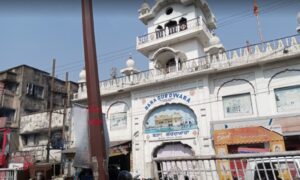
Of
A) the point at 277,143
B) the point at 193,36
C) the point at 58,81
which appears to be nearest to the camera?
the point at 277,143

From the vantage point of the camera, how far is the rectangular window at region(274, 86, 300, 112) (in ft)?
38.4

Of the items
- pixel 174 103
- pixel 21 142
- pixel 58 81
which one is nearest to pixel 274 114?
pixel 174 103

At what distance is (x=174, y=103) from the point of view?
47.9 ft

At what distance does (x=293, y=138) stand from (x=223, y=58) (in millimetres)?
5374

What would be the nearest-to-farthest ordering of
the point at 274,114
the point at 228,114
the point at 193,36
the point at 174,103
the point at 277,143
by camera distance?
the point at 277,143
the point at 274,114
the point at 228,114
the point at 174,103
the point at 193,36

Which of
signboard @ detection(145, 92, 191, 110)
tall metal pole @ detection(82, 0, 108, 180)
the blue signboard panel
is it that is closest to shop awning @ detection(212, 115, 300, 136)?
Result: the blue signboard panel

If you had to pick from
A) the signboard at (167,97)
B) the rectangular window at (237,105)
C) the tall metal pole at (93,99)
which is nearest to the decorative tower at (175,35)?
the signboard at (167,97)

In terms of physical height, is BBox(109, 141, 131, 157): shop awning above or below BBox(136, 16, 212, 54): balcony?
below

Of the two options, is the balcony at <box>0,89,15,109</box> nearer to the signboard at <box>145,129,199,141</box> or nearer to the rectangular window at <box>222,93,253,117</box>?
the signboard at <box>145,129,199,141</box>

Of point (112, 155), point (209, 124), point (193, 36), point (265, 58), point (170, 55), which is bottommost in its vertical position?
point (112, 155)

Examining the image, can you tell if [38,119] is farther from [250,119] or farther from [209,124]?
[250,119]

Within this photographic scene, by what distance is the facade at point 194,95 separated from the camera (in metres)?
12.1

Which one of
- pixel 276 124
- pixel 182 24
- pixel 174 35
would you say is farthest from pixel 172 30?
pixel 276 124

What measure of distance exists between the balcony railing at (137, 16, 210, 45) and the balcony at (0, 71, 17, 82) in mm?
16892
